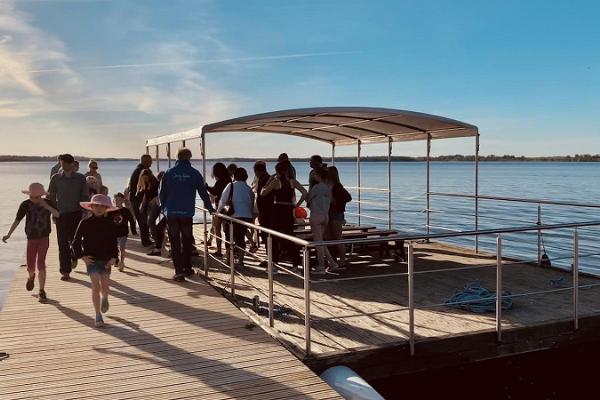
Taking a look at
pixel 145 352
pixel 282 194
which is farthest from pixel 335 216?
pixel 145 352

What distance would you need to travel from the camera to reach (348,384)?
4.45 m

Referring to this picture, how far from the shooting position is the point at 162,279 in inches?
315

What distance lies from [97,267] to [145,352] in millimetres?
1189

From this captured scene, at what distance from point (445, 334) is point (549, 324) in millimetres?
1194

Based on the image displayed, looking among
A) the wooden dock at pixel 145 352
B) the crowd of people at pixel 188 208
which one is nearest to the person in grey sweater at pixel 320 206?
Answer: the crowd of people at pixel 188 208

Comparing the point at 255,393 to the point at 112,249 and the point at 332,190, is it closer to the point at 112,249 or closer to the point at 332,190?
the point at 112,249

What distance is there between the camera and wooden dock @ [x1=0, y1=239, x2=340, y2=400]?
13.6ft

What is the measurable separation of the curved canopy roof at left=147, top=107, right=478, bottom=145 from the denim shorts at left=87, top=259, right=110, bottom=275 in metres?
2.55

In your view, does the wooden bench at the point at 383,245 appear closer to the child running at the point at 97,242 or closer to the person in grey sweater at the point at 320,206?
the person in grey sweater at the point at 320,206

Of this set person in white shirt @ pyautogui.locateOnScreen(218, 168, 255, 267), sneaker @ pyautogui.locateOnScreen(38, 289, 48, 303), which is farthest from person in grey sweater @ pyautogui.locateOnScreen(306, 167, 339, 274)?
sneaker @ pyautogui.locateOnScreen(38, 289, 48, 303)

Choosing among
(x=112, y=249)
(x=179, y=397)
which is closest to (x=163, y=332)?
(x=112, y=249)

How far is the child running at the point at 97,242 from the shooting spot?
5.56 m

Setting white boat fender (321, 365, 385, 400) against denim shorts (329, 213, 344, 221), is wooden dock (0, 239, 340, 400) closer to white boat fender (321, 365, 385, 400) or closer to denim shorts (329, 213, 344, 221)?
white boat fender (321, 365, 385, 400)

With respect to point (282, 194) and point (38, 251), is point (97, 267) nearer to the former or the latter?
point (38, 251)
